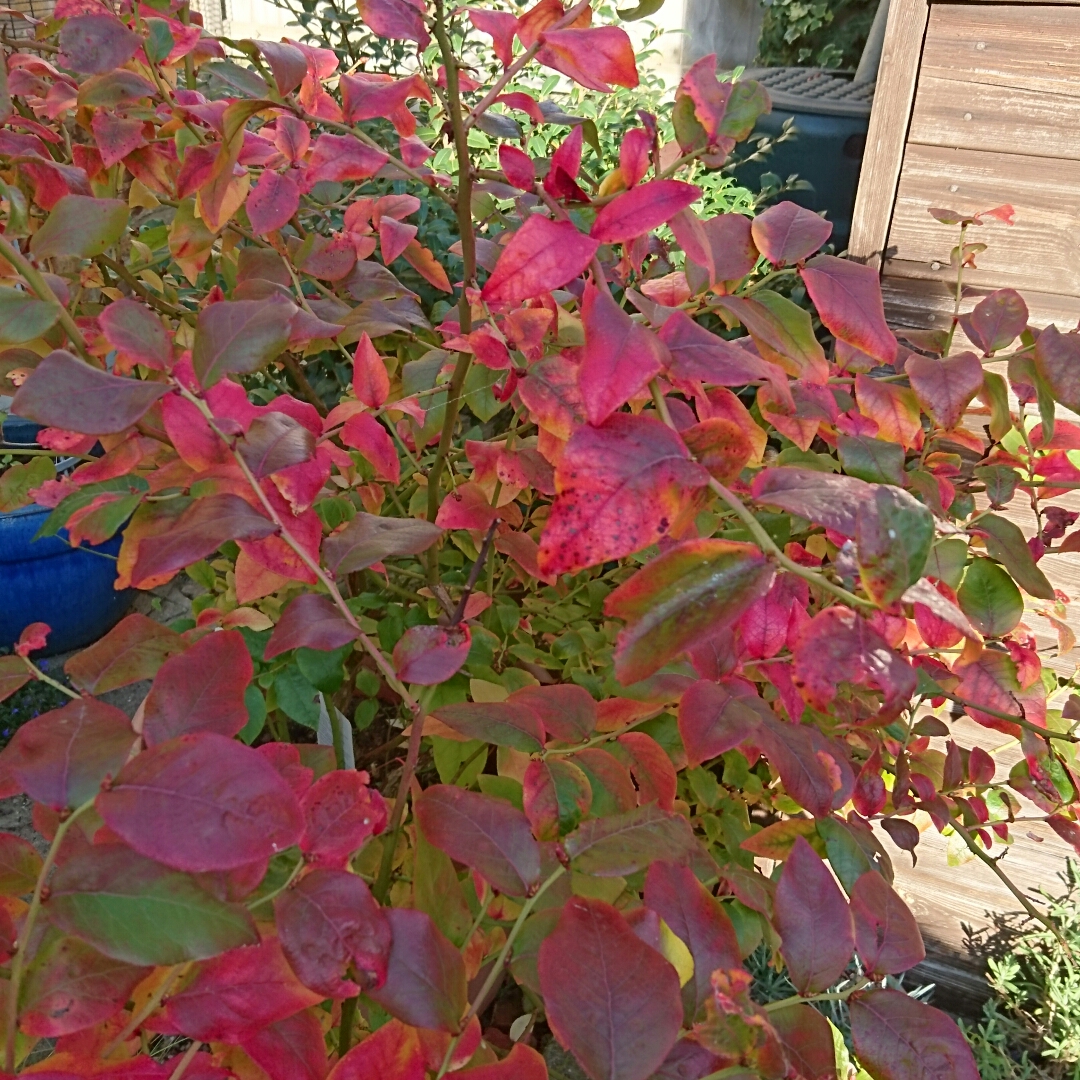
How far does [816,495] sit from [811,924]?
248 mm

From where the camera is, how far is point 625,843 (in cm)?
49

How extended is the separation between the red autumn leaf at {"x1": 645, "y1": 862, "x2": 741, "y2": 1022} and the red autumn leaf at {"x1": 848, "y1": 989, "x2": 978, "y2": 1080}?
0.08 m

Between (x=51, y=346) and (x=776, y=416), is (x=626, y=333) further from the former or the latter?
(x=51, y=346)

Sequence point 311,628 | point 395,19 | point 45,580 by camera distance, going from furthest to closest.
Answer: point 45,580, point 395,19, point 311,628

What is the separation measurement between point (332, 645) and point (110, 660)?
0.14 metres

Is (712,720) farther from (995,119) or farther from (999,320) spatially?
(995,119)

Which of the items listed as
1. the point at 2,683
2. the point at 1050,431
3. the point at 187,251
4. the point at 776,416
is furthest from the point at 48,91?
the point at 1050,431

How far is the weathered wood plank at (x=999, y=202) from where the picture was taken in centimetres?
121

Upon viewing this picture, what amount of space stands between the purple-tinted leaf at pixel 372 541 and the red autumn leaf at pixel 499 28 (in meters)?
0.35

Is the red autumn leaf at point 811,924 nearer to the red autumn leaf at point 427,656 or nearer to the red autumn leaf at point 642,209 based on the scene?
the red autumn leaf at point 427,656

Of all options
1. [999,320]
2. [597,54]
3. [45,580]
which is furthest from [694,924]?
[45,580]

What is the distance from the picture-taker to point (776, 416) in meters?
0.72

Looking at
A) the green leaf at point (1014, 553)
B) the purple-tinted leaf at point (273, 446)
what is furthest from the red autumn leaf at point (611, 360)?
the green leaf at point (1014, 553)

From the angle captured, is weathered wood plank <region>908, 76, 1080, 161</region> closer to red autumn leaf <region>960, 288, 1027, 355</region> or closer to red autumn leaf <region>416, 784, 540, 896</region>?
red autumn leaf <region>960, 288, 1027, 355</region>
